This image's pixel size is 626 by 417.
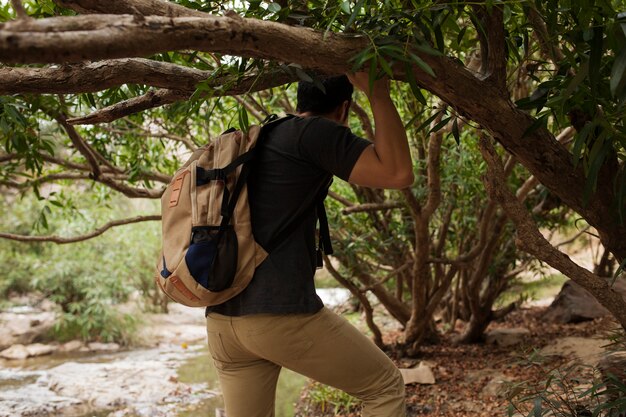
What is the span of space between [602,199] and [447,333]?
147 inches

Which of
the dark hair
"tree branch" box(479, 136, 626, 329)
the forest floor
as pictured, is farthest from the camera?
the forest floor

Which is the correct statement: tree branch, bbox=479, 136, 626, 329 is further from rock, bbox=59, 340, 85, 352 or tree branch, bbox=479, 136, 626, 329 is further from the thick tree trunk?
rock, bbox=59, 340, 85, 352

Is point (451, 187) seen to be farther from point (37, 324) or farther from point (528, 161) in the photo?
point (37, 324)

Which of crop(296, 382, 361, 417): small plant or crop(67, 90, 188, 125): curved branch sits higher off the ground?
→ crop(67, 90, 188, 125): curved branch

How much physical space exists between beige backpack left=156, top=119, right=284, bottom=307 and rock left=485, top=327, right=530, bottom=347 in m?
3.73

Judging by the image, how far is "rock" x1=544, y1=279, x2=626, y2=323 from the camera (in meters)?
5.62

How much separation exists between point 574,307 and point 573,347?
1.55 metres

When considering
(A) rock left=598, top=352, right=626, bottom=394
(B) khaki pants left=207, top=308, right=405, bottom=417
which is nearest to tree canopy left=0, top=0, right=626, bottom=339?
(A) rock left=598, top=352, right=626, bottom=394

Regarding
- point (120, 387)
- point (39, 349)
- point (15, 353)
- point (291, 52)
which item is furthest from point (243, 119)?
point (39, 349)

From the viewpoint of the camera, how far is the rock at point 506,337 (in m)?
5.02

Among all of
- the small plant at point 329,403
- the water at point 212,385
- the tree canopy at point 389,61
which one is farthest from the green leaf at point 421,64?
the water at point 212,385

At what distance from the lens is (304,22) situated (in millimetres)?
1749

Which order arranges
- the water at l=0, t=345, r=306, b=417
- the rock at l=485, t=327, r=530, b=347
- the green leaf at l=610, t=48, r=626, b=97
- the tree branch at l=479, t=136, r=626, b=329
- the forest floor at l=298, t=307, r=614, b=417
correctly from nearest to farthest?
1. the green leaf at l=610, t=48, r=626, b=97
2. the tree branch at l=479, t=136, r=626, b=329
3. the forest floor at l=298, t=307, r=614, b=417
4. the water at l=0, t=345, r=306, b=417
5. the rock at l=485, t=327, r=530, b=347

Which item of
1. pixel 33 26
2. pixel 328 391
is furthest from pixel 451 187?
pixel 33 26
